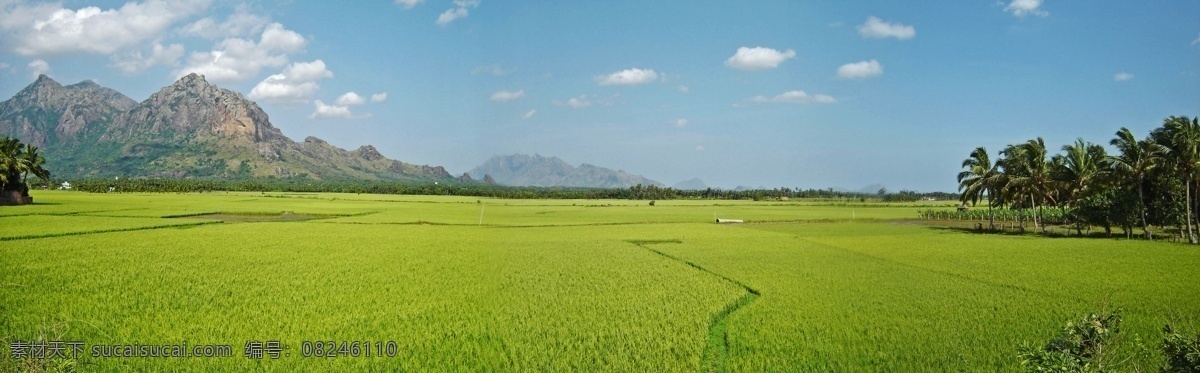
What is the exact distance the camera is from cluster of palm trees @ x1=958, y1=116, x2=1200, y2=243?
31828mm

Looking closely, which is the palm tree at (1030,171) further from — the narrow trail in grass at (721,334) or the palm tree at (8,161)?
the palm tree at (8,161)

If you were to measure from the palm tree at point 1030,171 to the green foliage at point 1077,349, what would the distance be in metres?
38.9

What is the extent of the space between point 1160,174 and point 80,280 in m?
50.9

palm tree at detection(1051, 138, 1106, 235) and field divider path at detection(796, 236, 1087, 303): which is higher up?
palm tree at detection(1051, 138, 1106, 235)

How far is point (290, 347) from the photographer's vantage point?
9578 mm

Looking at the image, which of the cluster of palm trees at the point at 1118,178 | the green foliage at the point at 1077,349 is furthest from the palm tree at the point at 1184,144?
the green foliage at the point at 1077,349

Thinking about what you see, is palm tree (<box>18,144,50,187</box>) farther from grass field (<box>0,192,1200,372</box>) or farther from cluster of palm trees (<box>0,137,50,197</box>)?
grass field (<box>0,192,1200,372</box>)

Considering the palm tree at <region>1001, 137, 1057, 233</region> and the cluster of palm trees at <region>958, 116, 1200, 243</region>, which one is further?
the palm tree at <region>1001, 137, 1057, 233</region>

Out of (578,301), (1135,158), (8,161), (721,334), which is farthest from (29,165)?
(1135,158)

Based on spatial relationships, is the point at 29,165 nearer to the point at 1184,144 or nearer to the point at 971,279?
the point at 971,279

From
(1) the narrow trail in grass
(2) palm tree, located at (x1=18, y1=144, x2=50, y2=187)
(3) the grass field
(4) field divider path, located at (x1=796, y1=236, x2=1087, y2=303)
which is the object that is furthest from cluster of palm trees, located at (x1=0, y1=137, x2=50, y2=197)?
(4) field divider path, located at (x1=796, y1=236, x2=1087, y2=303)

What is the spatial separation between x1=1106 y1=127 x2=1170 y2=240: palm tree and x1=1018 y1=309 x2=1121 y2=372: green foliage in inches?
1394

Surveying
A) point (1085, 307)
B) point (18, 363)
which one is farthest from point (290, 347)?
point (1085, 307)

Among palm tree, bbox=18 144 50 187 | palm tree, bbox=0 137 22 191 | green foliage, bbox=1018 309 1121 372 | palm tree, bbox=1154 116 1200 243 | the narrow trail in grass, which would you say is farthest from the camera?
palm tree, bbox=18 144 50 187
